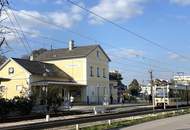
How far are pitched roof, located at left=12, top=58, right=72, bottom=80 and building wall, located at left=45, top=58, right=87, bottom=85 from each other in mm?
873

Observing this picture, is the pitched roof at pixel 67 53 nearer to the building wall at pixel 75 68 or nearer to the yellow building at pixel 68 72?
the yellow building at pixel 68 72

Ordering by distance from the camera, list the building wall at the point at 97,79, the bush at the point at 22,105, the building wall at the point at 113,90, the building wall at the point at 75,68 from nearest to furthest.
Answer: the bush at the point at 22,105, the building wall at the point at 75,68, the building wall at the point at 97,79, the building wall at the point at 113,90

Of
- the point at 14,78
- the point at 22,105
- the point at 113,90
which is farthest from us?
the point at 113,90

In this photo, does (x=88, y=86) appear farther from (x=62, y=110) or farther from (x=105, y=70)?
(x=62, y=110)

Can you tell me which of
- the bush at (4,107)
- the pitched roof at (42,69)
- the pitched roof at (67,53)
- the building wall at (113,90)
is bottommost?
the bush at (4,107)

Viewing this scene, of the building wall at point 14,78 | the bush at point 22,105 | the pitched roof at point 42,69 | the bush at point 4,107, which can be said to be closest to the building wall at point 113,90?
the pitched roof at point 42,69

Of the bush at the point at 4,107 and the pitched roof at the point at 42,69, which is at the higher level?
the pitched roof at the point at 42,69

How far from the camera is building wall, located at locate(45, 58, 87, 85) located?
230ft

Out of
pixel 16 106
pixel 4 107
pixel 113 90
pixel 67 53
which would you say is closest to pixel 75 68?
pixel 67 53

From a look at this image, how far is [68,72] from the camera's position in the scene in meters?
71.9

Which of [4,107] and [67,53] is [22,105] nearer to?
[4,107]

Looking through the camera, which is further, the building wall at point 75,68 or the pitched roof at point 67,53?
the pitched roof at point 67,53

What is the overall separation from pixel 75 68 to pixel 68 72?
4.71ft

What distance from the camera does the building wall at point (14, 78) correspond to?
62438mm
